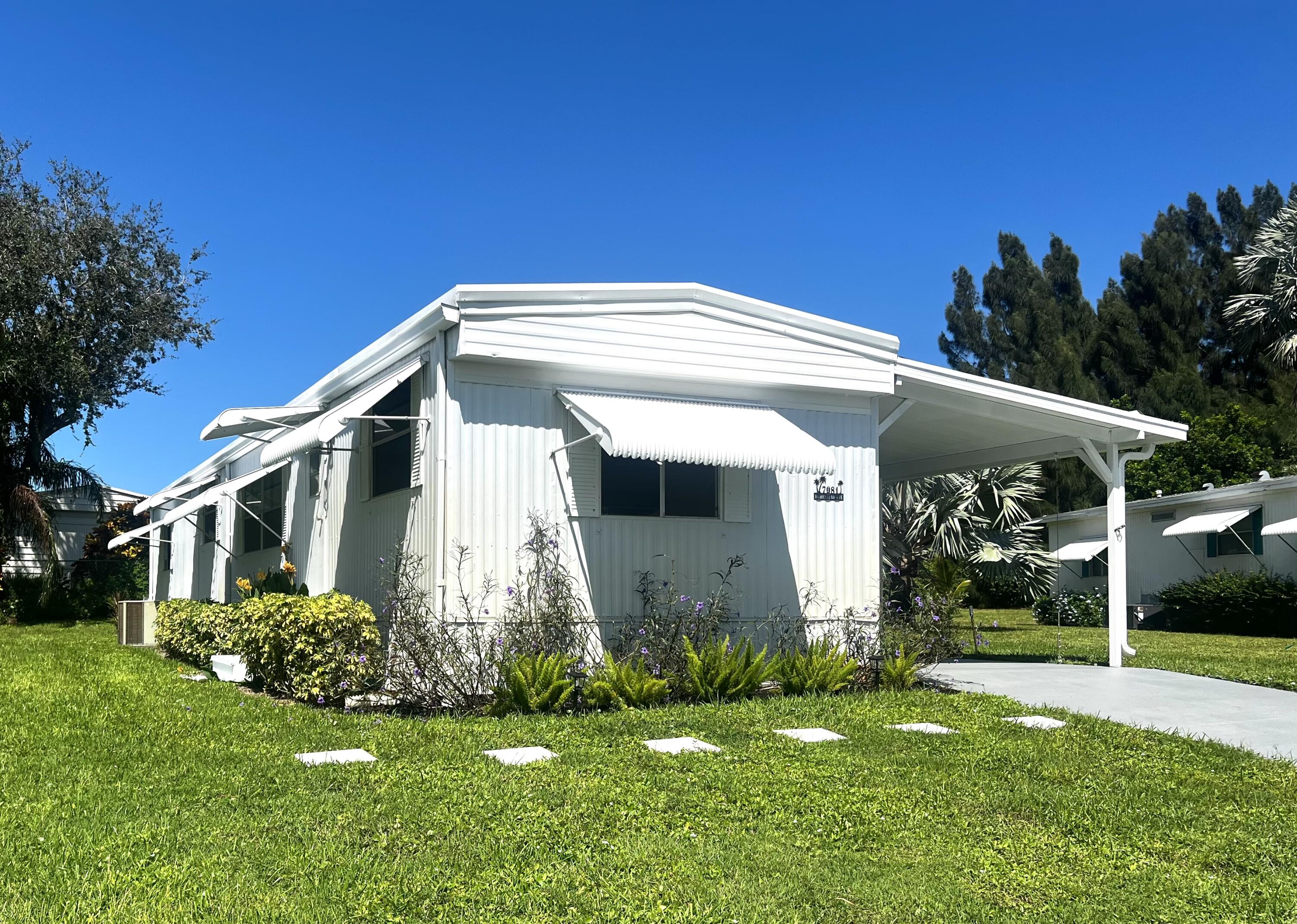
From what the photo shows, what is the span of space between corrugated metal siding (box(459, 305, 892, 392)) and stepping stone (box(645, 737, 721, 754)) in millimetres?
3957

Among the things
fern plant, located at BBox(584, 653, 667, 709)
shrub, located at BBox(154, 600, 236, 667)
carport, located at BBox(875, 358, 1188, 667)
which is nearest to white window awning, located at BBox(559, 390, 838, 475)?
fern plant, located at BBox(584, 653, 667, 709)

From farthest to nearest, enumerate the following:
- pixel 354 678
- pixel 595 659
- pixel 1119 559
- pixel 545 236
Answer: pixel 545 236
pixel 1119 559
pixel 595 659
pixel 354 678

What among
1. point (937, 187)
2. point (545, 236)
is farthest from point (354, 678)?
point (937, 187)

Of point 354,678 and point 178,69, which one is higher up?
point 178,69

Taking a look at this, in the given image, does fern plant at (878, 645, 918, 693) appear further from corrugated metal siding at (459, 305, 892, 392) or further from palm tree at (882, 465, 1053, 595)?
palm tree at (882, 465, 1053, 595)

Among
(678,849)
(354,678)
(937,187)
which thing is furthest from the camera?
(937,187)

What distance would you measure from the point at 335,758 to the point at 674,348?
213 inches

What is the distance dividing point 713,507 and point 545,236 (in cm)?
908

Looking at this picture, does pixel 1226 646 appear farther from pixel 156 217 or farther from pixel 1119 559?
pixel 156 217

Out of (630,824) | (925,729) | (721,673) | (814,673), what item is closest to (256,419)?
(721,673)

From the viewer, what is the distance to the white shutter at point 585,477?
10.1m

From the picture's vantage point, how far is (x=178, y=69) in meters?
16.9

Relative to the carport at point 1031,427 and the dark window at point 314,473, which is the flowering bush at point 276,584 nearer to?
the dark window at point 314,473

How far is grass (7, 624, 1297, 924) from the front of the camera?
13.8 ft
